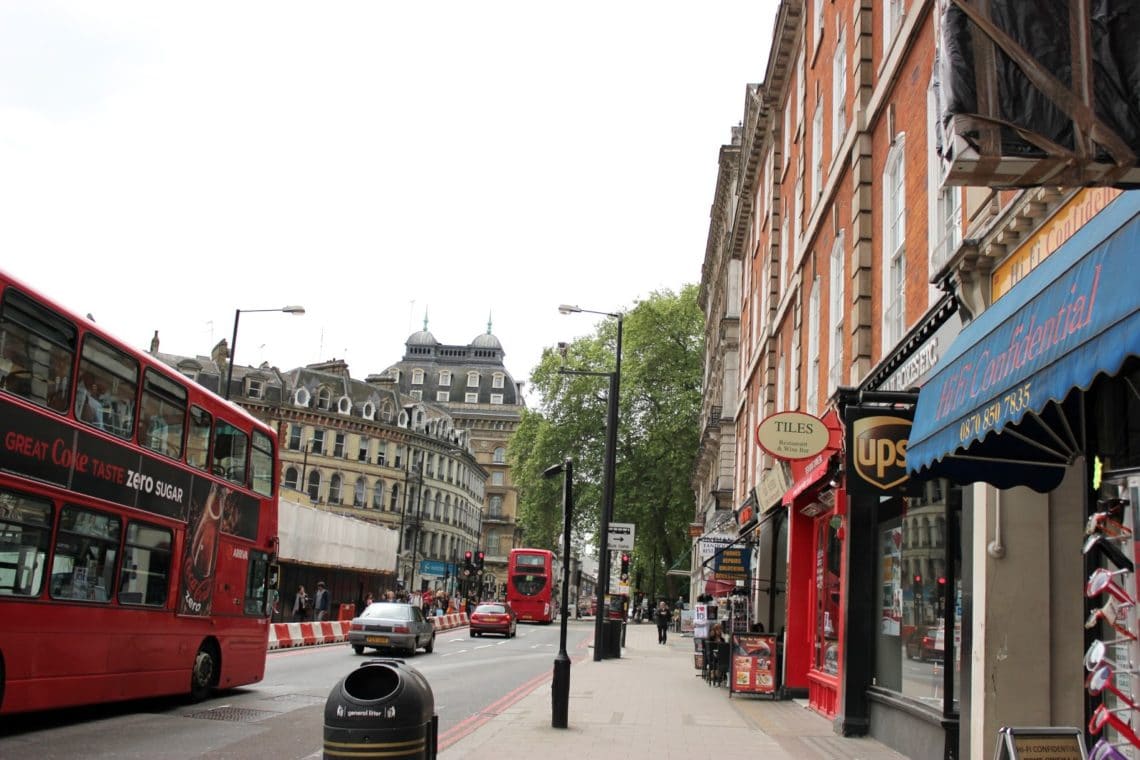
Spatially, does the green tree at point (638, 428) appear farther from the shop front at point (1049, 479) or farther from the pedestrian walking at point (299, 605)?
the shop front at point (1049, 479)

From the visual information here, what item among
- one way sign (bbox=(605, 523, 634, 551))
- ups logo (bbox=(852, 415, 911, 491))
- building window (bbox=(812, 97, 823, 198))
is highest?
building window (bbox=(812, 97, 823, 198))

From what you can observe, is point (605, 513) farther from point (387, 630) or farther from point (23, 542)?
point (23, 542)

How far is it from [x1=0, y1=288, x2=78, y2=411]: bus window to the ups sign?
25.7ft

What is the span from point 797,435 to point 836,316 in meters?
3.00

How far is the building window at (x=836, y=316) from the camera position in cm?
1706

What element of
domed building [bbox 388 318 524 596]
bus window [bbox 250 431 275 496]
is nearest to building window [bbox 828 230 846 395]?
bus window [bbox 250 431 275 496]

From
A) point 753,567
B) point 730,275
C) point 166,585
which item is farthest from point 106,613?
point 730,275

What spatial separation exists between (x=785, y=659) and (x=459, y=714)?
6.63 m

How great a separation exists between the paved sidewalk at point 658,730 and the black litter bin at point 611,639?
770cm

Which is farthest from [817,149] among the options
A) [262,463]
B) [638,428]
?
[638,428]

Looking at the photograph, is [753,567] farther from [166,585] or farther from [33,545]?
[33,545]

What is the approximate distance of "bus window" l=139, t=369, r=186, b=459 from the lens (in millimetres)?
12859

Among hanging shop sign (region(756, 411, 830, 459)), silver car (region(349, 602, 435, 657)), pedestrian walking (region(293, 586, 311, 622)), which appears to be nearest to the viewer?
hanging shop sign (region(756, 411, 830, 459))

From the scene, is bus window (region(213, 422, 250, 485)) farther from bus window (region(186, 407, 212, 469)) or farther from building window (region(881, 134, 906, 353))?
building window (region(881, 134, 906, 353))
